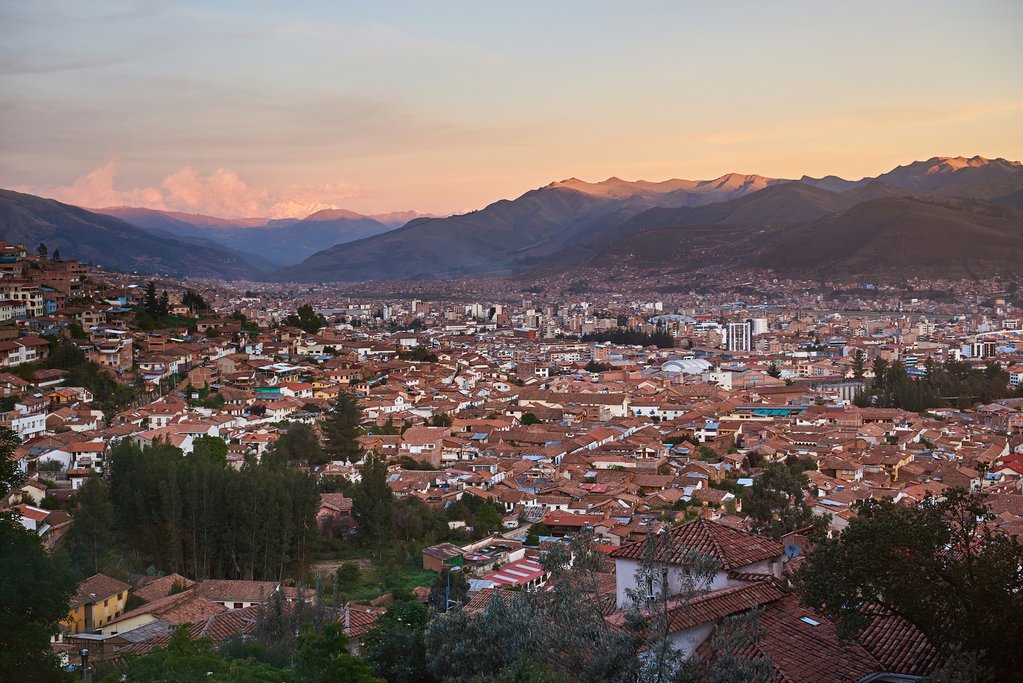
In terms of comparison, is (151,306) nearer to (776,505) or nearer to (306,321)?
(306,321)

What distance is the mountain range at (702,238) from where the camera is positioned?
297 feet

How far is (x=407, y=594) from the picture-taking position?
11.8m

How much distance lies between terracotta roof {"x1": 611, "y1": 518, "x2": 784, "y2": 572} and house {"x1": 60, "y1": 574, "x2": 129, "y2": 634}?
6.66 meters

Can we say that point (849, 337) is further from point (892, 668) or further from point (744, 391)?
point (892, 668)

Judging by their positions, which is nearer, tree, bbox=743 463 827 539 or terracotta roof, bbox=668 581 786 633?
terracotta roof, bbox=668 581 786 633

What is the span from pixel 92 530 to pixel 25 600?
7272 mm

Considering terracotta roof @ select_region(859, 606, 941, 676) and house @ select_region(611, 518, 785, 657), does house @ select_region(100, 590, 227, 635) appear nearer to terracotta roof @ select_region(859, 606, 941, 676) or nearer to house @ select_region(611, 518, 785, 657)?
house @ select_region(611, 518, 785, 657)

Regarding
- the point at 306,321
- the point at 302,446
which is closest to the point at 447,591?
the point at 302,446

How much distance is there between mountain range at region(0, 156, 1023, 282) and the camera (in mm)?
90375

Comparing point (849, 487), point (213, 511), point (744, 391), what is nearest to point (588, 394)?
point (744, 391)

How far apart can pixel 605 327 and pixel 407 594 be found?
164ft

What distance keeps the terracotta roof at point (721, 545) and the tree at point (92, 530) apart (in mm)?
8687

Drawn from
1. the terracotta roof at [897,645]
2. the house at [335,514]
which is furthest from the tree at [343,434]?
the terracotta roof at [897,645]

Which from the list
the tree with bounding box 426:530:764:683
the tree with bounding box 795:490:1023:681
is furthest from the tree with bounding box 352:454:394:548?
the tree with bounding box 795:490:1023:681
